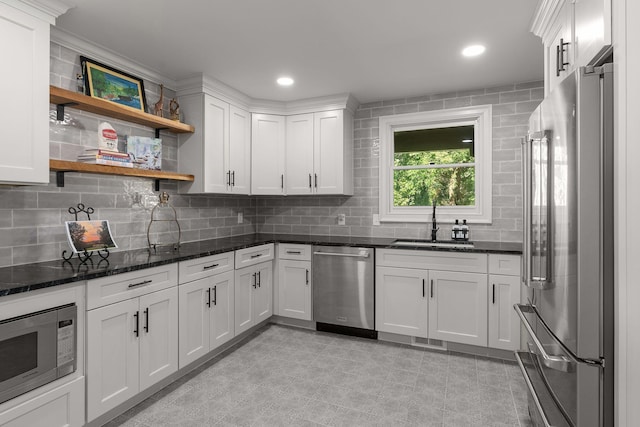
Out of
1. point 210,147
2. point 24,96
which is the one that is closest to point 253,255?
point 210,147

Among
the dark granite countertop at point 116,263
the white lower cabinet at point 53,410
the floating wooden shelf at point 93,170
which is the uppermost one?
the floating wooden shelf at point 93,170

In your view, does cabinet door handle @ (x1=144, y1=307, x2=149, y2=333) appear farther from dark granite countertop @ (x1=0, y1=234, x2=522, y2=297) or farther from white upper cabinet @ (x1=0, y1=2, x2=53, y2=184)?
white upper cabinet @ (x1=0, y1=2, x2=53, y2=184)

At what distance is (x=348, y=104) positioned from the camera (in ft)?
12.2

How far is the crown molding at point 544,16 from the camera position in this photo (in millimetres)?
1877

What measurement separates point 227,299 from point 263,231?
4.97ft

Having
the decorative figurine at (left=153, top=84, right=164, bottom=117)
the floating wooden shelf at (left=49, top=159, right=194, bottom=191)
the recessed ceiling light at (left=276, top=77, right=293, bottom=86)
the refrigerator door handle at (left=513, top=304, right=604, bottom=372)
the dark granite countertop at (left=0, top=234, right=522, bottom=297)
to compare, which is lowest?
the refrigerator door handle at (left=513, top=304, right=604, bottom=372)

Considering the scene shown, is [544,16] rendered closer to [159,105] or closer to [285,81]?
[285,81]

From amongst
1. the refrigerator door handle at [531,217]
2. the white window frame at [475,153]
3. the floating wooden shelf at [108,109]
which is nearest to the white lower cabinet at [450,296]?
the white window frame at [475,153]

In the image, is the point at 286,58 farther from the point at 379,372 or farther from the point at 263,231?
the point at 379,372

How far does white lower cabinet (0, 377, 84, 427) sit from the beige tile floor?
30cm

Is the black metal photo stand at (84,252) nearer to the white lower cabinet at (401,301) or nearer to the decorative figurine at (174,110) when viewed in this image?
the decorative figurine at (174,110)

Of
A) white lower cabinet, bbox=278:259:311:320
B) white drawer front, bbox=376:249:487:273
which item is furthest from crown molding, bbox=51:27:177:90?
white drawer front, bbox=376:249:487:273

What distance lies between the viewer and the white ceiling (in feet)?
6.81

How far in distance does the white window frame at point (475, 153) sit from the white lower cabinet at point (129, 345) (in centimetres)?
241
